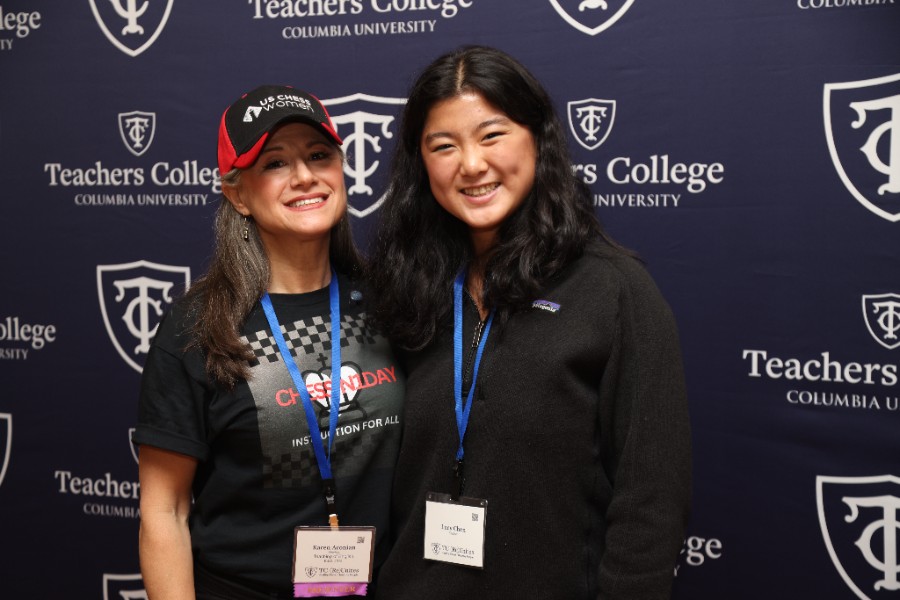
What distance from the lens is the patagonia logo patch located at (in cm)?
139

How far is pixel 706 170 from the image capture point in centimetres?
200

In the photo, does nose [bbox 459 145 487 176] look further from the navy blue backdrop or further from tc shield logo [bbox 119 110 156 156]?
tc shield logo [bbox 119 110 156 156]

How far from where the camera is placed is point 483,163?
1391 mm

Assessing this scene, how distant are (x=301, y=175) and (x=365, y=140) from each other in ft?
2.44

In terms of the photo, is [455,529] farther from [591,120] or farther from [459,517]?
[591,120]

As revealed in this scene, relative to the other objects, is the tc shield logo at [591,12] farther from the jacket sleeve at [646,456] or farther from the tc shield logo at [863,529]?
the tc shield logo at [863,529]

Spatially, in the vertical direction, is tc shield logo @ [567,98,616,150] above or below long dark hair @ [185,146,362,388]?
above

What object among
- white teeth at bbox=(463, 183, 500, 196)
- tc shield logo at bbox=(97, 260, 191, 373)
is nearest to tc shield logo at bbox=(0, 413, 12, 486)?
tc shield logo at bbox=(97, 260, 191, 373)

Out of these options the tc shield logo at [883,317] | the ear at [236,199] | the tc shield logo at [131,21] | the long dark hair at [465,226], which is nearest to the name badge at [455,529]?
the long dark hair at [465,226]

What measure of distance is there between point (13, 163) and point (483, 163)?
1.87m

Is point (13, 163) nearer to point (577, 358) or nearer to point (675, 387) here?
point (577, 358)

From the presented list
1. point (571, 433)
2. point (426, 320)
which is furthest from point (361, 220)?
point (571, 433)

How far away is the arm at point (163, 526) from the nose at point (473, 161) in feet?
2.41

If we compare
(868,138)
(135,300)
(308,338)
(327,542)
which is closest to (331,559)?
(327,542)
